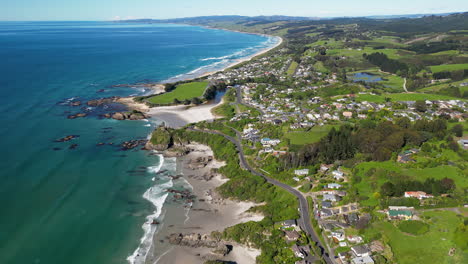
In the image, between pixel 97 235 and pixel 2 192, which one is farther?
pixel 2 192

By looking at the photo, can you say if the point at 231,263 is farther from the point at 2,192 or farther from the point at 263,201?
the point at 2,192

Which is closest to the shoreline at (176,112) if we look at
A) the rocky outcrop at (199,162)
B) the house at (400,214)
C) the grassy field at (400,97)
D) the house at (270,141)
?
the rocky outcrop at (199,162)

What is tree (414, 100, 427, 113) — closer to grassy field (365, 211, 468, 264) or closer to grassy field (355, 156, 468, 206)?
grassy field (355, 156, 468, 206)

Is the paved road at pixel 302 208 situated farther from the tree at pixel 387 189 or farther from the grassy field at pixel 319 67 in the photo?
the grassy field at pixel 319 67

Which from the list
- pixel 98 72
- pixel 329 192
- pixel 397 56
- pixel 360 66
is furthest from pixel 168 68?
pixel 329 192

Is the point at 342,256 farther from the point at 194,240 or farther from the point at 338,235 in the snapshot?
the point at 194,240

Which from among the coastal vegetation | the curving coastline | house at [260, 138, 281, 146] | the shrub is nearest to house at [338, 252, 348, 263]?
the shrub
